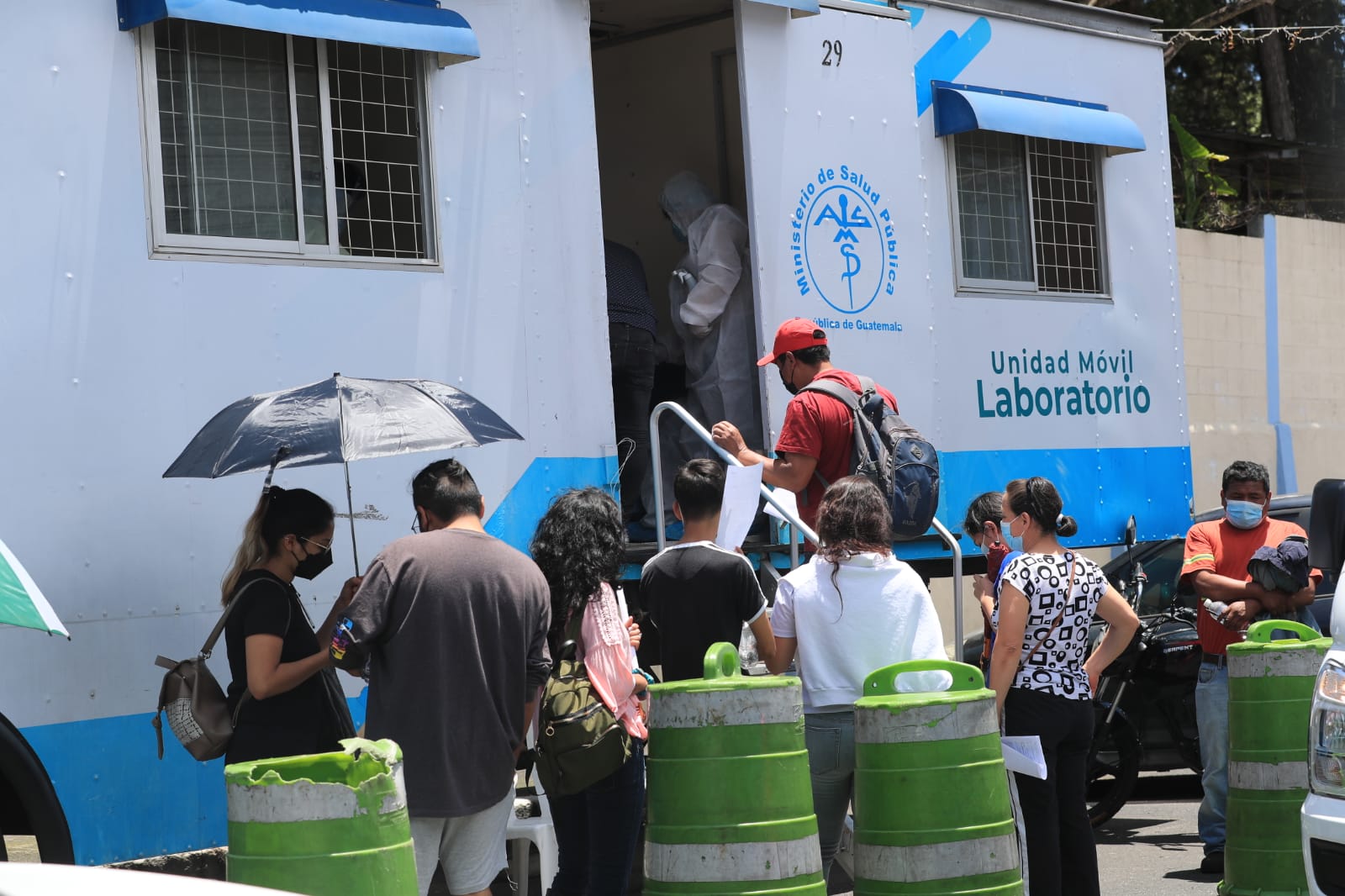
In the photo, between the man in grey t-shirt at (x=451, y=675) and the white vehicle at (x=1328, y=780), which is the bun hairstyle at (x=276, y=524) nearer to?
the man in grey t-shirt at (x=451, y=675)

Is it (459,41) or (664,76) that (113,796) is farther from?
(664,76)

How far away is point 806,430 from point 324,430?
6.66ft

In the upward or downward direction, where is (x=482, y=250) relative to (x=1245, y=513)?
upward

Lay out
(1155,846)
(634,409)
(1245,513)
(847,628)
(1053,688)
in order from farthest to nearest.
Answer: (1155,846) < (634,409) < (1245,513) < (1053,688) < (847,628)

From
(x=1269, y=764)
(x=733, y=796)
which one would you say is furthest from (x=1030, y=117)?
(x=733, y=796)

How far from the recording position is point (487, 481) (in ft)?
20.7

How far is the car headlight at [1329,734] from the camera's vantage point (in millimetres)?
4805

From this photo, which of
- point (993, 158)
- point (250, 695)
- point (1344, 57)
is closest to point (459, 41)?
point (250, 695)

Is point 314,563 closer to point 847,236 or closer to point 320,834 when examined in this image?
point 320,834

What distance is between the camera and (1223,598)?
7.24 meters

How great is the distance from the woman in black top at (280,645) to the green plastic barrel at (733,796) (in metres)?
1.17

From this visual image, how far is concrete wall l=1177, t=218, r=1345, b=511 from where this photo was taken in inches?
627

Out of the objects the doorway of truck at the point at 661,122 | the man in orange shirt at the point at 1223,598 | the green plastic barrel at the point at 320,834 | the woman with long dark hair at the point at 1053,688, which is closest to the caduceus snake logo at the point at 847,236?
the doorway of truck at the point at 661,122

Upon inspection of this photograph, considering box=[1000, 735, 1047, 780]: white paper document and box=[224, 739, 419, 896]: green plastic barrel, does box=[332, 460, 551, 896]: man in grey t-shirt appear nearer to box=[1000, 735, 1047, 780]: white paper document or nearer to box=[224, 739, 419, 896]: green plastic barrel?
box=[224, 739, 419, 896]: green plastic barrel
